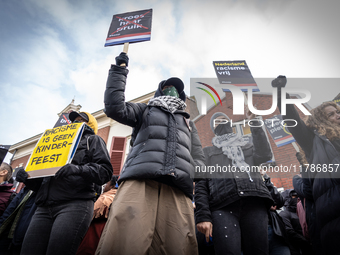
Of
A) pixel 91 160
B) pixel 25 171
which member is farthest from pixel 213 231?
pixel 25 171

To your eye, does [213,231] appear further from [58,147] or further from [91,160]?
[58,147]

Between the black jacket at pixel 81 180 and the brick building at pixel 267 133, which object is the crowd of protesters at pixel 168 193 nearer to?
the black jacket at pixel 81 180

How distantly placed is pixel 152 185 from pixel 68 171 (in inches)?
38.0

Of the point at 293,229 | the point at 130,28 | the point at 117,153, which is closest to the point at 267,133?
the point at 293,229

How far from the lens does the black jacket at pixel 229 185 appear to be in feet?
6.86

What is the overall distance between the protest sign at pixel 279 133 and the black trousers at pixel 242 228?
5258mm

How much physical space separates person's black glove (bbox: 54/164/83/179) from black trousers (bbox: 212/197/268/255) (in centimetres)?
140

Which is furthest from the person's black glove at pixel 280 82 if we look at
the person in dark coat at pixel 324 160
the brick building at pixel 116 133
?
the brick building at pixel 116 133

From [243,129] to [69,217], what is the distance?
8.51m

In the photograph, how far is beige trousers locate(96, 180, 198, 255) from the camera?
53.0 inches

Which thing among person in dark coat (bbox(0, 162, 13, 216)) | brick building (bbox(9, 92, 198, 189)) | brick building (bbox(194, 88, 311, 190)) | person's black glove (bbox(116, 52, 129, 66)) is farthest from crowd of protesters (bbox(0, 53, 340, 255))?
brick building (bbox(9, 92, 198, 189))

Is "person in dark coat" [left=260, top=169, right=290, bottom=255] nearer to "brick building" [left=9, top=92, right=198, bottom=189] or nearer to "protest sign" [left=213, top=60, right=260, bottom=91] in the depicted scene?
"protest sign" [left=213, top=60, right=260, bottom=91]

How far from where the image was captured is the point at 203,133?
34.5 feet

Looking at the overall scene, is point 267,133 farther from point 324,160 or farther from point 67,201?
point 67,201
